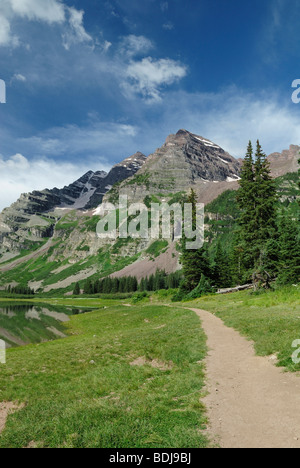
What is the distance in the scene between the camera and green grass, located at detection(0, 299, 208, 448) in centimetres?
748

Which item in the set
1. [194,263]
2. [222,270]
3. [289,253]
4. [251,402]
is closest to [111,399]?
[251,402]

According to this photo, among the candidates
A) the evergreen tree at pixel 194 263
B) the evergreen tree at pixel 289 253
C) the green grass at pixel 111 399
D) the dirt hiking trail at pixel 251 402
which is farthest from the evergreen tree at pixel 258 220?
the dirt hiking trail at pixel 251 402

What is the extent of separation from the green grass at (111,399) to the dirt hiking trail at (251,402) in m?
0.59

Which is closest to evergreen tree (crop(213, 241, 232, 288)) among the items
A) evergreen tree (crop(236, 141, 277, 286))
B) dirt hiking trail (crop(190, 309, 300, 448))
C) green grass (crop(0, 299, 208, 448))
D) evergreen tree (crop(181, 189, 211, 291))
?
evergreen tree (crop(181, 189, 211, 291))

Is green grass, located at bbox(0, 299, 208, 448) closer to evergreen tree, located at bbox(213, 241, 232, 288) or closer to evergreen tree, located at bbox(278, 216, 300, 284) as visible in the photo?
evergreen tree, located at bbox(278, 216, 300, 284)

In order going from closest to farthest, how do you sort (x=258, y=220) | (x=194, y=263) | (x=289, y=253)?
(x=258, y=220)
(x=289, y=253)
(x=194, y=263)

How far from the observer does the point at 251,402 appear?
9055 mm

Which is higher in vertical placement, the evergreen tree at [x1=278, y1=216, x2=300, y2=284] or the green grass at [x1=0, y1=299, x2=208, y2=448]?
the evergreen tree at [x1=278, y1=216, x2=300, y2=284]

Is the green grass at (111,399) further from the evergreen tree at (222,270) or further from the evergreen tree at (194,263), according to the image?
the evergreen tree at (222,270)

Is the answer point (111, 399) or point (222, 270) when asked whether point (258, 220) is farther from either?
point (222, 270)

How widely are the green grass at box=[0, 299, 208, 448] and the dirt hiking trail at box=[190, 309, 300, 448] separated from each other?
1.94ft

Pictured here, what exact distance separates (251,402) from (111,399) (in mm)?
5493

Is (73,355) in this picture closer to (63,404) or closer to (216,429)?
(63,404)

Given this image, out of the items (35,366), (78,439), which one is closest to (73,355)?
(35,366)
